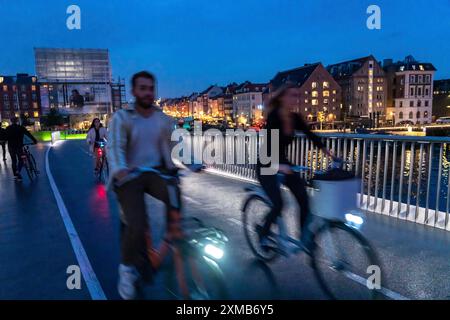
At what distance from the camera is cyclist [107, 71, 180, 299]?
345cm

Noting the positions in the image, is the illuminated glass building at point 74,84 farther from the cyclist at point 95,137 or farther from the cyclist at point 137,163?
the cyclist at point 137,163

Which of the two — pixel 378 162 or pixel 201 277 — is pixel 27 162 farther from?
pixel 201 277

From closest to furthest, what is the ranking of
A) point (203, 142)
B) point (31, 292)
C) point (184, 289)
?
1. point (184, 289)
2. point (31, 292)
3. point (203, 142)

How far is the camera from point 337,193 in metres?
4.06

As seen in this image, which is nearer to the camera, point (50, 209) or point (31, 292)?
point (31, 292)

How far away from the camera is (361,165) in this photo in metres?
8.27

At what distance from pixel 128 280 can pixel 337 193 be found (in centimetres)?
227

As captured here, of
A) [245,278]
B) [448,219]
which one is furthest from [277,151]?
[448,219]

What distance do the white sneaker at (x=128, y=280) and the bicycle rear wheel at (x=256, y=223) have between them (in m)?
1.79

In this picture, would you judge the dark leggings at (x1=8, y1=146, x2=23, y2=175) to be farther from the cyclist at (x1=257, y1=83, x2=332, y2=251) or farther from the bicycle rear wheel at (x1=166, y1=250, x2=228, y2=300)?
the bicycle rear wheel at (x1=166, y1=250, x2=228, y2=300)

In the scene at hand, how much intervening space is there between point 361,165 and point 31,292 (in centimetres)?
661

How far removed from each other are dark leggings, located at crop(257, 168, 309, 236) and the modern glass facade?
9435cm

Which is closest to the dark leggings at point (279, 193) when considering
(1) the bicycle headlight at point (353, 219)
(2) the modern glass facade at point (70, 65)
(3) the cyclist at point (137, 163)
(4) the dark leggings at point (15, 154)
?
(1) the bicycle headlight at point (353, 219)

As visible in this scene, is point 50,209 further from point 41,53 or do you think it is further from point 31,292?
point 41,53
